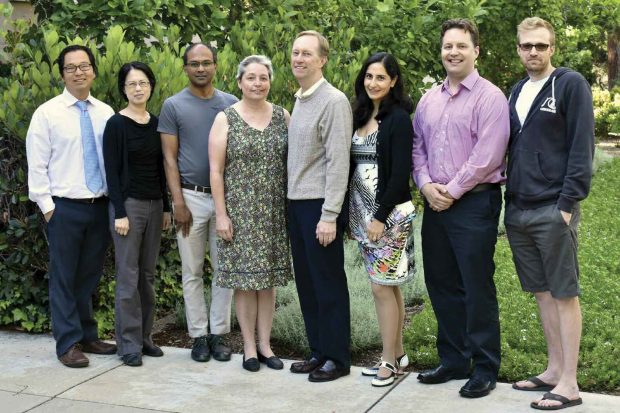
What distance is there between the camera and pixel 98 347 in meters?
6.54

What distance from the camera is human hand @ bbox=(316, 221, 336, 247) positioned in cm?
571

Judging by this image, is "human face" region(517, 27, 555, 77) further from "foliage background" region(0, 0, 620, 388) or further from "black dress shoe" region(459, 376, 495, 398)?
"foliage background" region(0, 0, 620, 388)

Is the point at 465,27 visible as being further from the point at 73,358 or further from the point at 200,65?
the point at 73,358

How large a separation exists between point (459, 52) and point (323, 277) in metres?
1.60

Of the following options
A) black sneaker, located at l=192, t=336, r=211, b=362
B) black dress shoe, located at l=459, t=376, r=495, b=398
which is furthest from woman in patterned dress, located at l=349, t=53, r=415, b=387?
black sneaker, located at l=192, t=336, r=211, b=362

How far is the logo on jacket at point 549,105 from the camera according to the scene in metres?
5.14

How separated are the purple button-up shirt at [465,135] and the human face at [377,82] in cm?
26

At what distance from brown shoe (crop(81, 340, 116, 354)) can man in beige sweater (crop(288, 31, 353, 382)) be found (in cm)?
134

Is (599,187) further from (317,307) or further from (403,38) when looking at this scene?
(317,307)

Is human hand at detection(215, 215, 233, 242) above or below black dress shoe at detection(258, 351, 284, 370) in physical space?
above

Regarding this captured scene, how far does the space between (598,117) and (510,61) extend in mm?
12660

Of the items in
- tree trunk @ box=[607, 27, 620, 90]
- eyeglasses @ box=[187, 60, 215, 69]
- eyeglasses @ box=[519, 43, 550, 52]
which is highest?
tree trunk @ box=[607, 27, 620, 90]

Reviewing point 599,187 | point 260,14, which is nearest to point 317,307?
point 260,14

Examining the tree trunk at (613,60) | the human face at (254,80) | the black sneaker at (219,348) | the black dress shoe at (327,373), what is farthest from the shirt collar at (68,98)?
the tree trunk at (613,60)
